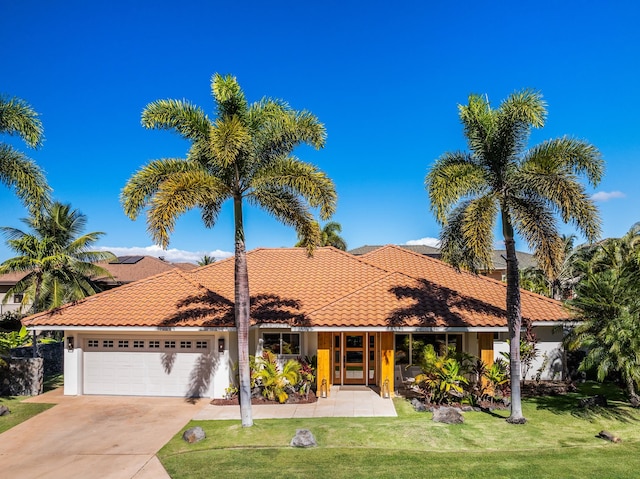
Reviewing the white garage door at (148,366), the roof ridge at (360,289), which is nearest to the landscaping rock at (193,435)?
the white garage door at (148,366)

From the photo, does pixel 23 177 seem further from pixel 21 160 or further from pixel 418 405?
pixel 418 405

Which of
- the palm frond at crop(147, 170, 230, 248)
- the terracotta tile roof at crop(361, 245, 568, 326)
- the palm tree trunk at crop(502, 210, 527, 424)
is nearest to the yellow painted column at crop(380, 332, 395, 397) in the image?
the terracotta tile roof at crop(361, 245, 568, 326)

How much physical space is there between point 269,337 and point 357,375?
3618 mm

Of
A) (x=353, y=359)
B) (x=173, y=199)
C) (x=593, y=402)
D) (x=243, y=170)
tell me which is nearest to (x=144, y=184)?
(x=173, y=199)

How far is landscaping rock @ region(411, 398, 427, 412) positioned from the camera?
14.1m

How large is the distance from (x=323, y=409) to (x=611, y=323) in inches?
338

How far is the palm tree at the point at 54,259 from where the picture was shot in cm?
2036

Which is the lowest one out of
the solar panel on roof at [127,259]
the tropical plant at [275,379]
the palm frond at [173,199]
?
the tropical plant at [275,379]

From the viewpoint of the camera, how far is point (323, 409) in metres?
14.3

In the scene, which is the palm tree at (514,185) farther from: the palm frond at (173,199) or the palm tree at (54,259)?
the palm tree at (54,259)

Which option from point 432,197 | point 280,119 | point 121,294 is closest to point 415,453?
point 432,197

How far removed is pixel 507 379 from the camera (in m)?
14.9

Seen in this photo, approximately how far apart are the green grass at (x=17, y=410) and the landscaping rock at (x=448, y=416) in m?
11.7

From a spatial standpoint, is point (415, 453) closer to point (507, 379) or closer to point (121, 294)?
point (507, 379)
